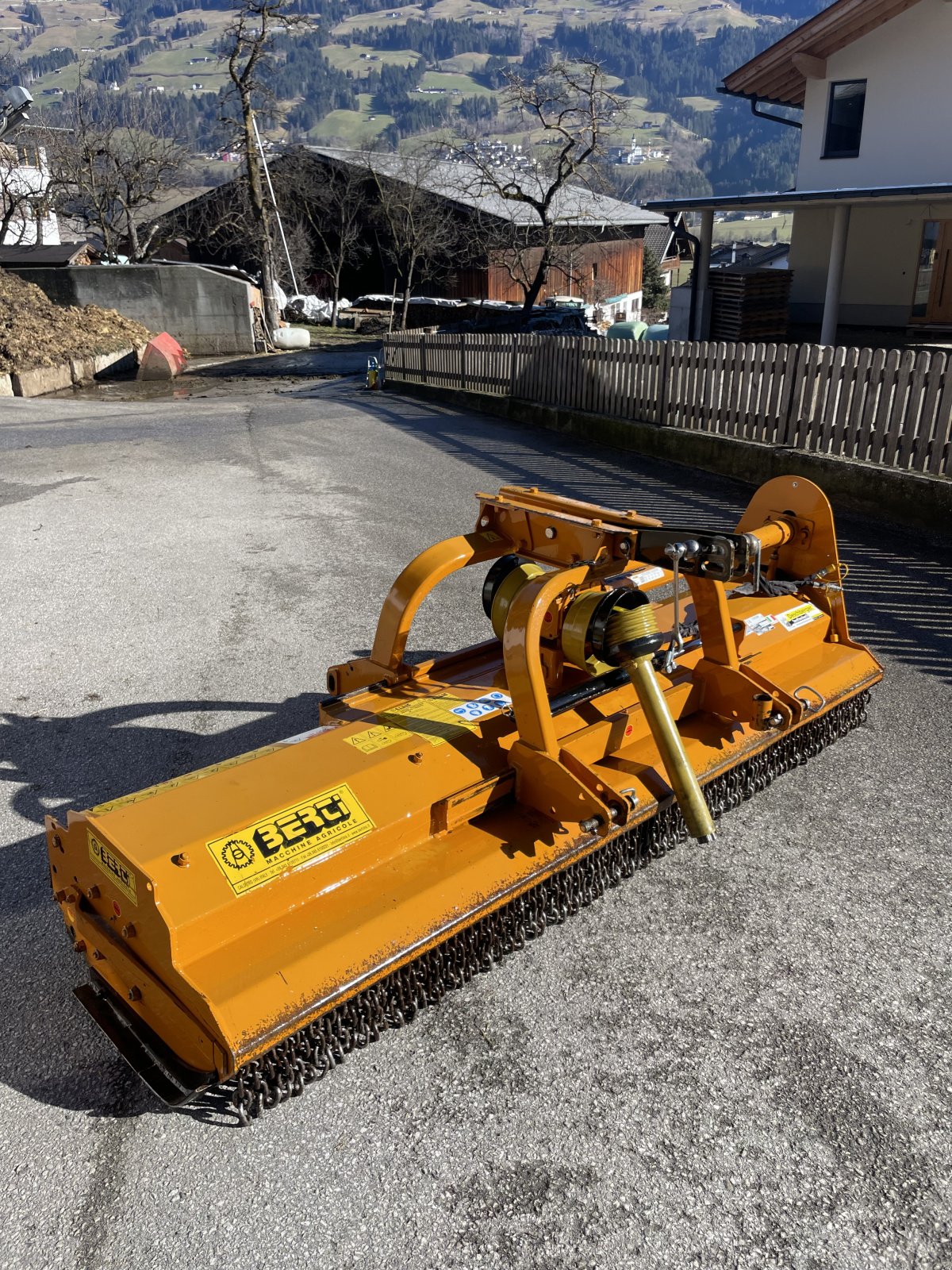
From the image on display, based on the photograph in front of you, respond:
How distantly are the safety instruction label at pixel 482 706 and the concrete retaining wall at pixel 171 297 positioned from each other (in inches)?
997

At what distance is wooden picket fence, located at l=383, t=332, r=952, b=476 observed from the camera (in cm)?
805

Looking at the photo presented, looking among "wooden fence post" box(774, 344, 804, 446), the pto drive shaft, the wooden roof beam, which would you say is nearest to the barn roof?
the wooden roof beam

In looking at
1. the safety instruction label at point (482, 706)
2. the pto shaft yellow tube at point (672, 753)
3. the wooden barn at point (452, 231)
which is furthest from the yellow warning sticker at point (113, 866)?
the wooden barn at point (452, 231)

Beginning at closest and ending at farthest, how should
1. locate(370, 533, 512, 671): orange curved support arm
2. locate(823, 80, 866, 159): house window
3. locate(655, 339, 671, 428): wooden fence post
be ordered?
1. locate(370, 533, 512, 671): orange curved support arm
2. locate(655, 339, 671, 428): wooden fence post
3. locate(823, 80, 866, 159): house window

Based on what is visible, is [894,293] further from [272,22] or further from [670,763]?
[272,22]

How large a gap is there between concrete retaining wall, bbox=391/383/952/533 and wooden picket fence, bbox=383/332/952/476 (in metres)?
0.18

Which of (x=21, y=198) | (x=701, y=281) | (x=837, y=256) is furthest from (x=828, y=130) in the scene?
(x=21, y=198)

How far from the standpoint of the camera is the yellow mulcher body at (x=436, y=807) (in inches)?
101

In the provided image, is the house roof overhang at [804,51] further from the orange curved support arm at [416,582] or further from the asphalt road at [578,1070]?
the orange curved support arm at [416,582]

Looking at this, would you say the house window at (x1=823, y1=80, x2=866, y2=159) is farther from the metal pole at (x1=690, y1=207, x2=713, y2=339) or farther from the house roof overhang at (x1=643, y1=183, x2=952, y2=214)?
the metal pole at (x1=690, y1=207, x2=713, y2=339)

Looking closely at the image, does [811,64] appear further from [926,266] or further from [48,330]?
[48,330]

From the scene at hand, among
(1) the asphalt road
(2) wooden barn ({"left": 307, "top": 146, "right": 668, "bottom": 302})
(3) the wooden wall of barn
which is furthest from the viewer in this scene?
(3) the wooden wall of barn

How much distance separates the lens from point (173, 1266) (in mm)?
2301

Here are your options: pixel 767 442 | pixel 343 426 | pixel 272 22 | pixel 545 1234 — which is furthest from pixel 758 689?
pixel 272 22
